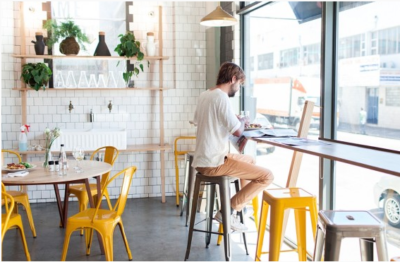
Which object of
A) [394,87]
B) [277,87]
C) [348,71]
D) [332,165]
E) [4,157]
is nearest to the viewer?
[394,87]

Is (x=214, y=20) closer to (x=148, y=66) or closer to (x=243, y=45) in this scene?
(x=243, y=45)

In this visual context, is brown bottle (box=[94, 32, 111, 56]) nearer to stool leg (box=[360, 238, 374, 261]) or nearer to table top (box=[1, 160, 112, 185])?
table top (box=[1, 160, 112, 185])

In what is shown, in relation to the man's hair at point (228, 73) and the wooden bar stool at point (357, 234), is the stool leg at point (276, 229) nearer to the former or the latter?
the wooden bar stool at point (357, 234)

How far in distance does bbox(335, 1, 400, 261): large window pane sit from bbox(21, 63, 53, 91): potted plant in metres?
3.73

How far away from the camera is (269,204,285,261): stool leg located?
3.06 m

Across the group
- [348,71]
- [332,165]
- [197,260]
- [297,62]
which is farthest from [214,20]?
[197,260]

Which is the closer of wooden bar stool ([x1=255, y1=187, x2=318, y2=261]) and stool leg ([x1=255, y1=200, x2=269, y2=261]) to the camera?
wooden bar stool ([x1=255, y1=187, x2=318, y2=261])

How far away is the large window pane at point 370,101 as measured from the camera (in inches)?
121

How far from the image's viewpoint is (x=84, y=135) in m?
5.84

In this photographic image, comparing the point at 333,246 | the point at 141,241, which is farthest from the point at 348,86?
the point at 141,241

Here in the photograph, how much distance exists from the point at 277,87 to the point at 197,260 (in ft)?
6.43

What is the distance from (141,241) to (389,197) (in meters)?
2.44

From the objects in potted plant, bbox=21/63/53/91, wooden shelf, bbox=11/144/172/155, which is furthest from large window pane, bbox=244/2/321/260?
potted plant, bbox=21/63/53/91

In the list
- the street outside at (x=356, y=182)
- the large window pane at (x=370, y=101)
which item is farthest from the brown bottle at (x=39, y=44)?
the large window pane at (x=370, y=101)
